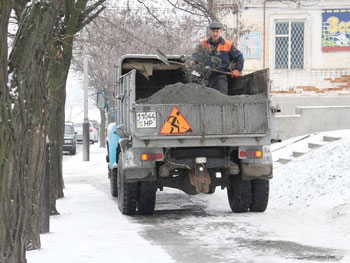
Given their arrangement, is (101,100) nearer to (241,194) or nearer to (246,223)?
(241,194)

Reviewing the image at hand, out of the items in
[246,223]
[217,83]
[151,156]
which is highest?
[217,83]

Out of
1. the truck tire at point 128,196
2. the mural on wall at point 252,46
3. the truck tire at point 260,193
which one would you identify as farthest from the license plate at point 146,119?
the mural on wall at point 252,46

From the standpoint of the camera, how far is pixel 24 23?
5.41m

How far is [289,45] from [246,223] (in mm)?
14956

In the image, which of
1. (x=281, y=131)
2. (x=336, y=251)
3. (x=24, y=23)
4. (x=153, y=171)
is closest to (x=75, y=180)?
(x=281, y=131)

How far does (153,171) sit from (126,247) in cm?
258

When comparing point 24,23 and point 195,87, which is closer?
point 24,23

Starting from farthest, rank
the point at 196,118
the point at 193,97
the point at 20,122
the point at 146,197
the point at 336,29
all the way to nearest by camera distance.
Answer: the point at 336,29, the point at 146,197, the point at 193,97, the point at 196,118, the point at 20,122

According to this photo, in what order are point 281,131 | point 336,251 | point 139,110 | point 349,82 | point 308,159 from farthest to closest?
1. point 349,82
2. point 281,131
3. point 308,159
4. point 139,110
5. point 336,251

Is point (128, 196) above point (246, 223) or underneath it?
above

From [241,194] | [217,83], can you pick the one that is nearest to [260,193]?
[241,194]

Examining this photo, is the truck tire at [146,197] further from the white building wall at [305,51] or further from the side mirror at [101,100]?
the white building wall at [305,51]

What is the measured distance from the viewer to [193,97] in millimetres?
10250

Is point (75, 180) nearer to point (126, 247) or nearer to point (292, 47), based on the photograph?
point (292, 47)
